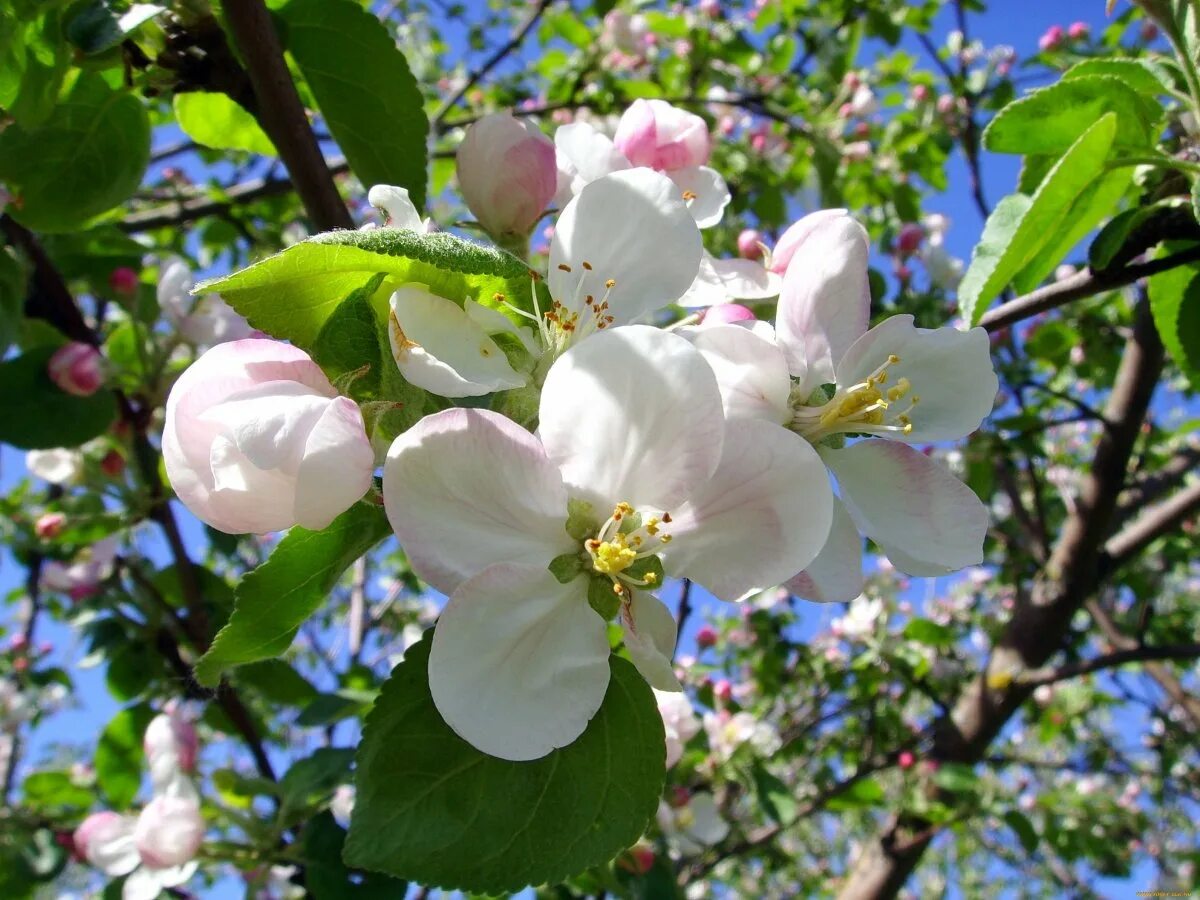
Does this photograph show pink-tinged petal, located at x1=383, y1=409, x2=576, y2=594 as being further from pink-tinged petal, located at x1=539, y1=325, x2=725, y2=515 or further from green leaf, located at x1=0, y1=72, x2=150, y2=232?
green leaf, located at x1=0, y1=72, x2=150, y2=232

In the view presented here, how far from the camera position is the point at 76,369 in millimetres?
1436

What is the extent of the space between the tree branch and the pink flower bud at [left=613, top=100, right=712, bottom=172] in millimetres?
285

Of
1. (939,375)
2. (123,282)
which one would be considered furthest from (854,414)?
(123,282)

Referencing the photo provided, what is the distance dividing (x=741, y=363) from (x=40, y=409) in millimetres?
1227

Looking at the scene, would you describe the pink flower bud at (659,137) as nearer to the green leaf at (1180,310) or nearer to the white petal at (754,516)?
the white petal at (754,516)

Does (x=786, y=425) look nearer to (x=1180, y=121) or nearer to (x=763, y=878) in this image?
(x=1180, y=121)

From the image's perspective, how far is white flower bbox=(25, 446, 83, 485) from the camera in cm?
185

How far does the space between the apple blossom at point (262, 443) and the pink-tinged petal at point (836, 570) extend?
32 centimetres

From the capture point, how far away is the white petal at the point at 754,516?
23.2 inches

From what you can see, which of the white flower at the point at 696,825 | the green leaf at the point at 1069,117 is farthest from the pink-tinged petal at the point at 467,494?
the white flower at the point at 696,825

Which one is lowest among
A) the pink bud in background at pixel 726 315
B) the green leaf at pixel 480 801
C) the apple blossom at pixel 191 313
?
the apple blossom at pixel 191 313

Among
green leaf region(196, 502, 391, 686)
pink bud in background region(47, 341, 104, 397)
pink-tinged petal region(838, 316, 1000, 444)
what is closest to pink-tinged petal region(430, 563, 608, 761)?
green leaf region(196, 502, 391, 686)

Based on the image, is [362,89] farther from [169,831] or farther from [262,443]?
[169,831]

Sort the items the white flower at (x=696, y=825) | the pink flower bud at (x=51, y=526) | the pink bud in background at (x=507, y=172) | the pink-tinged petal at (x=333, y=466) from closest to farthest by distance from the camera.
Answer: the pink-tinged petal at (x=333, y=466) < the pink bud in background at (x=507, y=172) < the pink flower bud at (x=51, y=526) < the white flower at (x=696, y=825)
